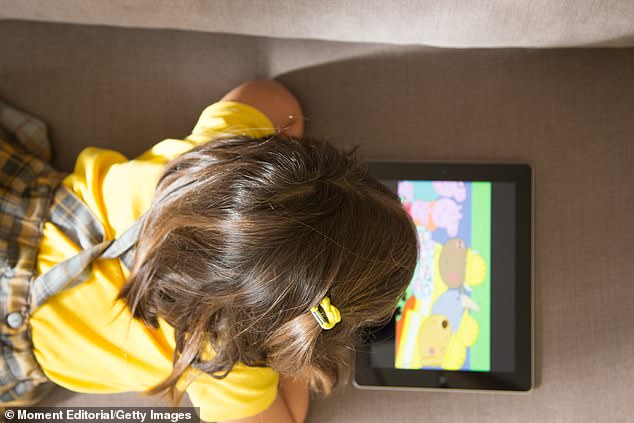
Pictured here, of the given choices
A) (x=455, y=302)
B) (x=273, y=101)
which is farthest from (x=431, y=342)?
(x=273, y=101)

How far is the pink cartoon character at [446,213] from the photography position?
0.91 meters

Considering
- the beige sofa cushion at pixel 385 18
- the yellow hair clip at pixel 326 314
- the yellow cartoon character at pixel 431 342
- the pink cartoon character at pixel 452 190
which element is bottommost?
the yellow cartoon character at pixel 431 342

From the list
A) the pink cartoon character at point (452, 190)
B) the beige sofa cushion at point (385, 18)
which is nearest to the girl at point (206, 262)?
the beige sofa cushion at point (385, 18)

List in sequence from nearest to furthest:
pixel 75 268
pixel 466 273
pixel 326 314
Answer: pixel 326 314
pixel 75 268
pixel 466 273

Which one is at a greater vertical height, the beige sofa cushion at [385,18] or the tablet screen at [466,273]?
the beige sofa cushion at [385,18]

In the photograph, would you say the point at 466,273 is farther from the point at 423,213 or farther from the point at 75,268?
the point at 75,268

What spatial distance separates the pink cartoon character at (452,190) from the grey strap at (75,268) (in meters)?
0.50

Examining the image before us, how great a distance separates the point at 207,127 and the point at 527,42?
55cm

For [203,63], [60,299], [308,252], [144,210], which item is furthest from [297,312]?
[203,63]

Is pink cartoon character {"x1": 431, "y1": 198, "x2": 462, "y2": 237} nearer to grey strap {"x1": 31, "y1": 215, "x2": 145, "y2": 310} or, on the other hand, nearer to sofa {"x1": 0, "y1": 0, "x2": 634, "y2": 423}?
sofa {"x1": 0, "y1": 0, "x2": 634, "y2": 423}

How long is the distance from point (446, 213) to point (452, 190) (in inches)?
1.6

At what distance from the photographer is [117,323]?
0.81 meters

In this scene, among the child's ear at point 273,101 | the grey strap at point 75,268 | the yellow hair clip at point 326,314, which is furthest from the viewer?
the child's ear at point 273,101

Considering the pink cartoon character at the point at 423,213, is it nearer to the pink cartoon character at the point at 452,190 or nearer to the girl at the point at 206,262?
the pink cartoon character at the point at 452,190
